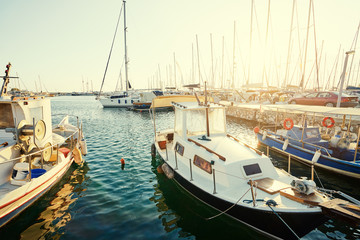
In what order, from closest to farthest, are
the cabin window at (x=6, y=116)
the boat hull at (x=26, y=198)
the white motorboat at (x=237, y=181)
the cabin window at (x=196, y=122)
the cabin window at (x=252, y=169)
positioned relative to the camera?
the white motorboat at (x=237, y=181) < the boat hull at (x=26, y=198) < the cabin window at (x=252, y=169) < the cabin window at (x=6, y=116) < the cabin window at (x=196, y=122)

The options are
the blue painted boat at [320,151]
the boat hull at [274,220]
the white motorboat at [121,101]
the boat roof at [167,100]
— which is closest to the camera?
the boat hull at [274,220]

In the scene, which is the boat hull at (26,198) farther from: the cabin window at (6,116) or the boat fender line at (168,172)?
the boat fender line at (168,172)

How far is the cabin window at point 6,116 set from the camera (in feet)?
30.7

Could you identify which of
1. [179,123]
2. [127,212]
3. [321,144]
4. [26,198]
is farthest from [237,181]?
[321,144]

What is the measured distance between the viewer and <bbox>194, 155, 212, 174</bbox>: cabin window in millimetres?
7695

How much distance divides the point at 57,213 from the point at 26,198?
1350 millimetres

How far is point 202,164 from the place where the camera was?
318 inches

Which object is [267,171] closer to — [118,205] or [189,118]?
[189,118]

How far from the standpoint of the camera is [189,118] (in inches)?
391

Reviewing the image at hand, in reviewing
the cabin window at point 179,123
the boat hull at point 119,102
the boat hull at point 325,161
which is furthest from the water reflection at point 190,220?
the boat hull at point 119,102

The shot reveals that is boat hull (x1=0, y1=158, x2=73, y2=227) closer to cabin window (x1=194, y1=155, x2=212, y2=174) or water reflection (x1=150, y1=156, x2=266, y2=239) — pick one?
water reflection (x1=150, y1=156, x2=266, y2=239)

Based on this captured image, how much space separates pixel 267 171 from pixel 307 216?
229 cm

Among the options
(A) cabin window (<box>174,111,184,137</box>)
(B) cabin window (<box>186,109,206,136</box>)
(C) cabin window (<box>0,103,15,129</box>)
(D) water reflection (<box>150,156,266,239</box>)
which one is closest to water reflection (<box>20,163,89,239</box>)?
(D) water reflection (<box>150,156,266,239</box>)

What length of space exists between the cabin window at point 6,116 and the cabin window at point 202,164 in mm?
9671
